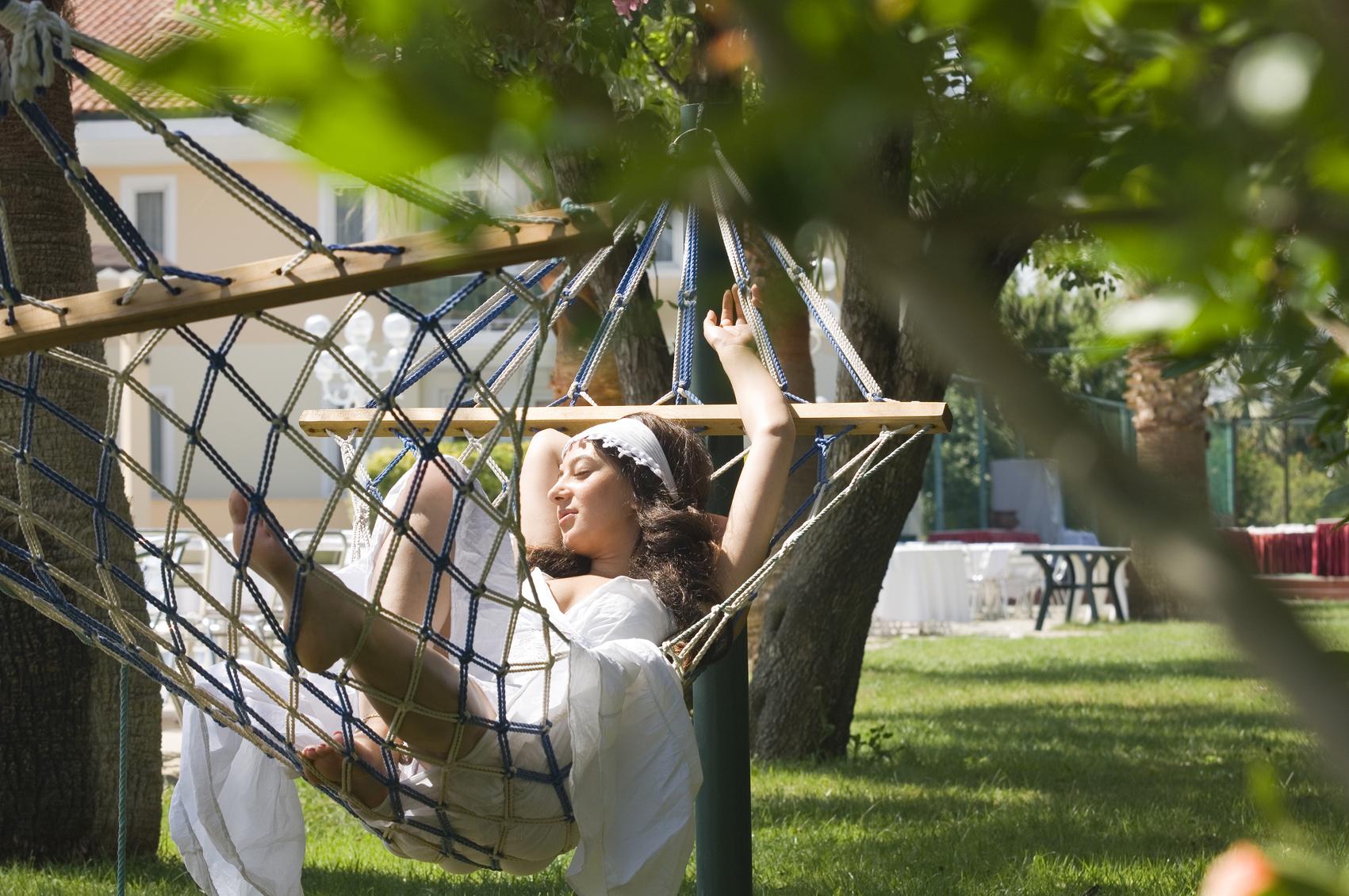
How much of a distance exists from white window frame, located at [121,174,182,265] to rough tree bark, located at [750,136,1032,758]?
11.5 metres

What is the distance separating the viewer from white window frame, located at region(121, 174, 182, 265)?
48.8 feet

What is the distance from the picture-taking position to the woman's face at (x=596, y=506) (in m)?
2.55

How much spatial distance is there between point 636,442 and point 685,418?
0.15 metres

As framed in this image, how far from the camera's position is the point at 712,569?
2.46 metres

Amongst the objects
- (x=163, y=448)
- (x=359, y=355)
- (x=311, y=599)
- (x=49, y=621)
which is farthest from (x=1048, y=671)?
(x=163, y=448)

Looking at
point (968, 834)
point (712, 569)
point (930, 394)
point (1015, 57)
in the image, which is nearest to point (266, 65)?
point (1015, 57)

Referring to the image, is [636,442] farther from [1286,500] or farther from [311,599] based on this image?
[1286,500]

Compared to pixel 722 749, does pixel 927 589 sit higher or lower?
lower

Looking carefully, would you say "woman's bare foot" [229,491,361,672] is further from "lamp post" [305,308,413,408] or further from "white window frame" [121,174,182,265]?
"white window frame" [121,174,182,265]

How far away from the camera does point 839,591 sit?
4.61m

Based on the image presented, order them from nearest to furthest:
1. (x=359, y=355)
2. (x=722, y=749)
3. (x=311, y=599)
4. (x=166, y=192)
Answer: (x=311, y=599)
(x=722, y=749)
(x=359, y=355)
(x=166, y=192)

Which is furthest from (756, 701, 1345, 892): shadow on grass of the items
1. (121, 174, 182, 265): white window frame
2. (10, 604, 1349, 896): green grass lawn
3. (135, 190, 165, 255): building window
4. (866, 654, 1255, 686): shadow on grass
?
(135, 190, 165, 255): building window

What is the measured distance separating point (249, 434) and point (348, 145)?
49.5 feet

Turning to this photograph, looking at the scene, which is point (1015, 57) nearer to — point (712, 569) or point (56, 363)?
point (712, 569)
